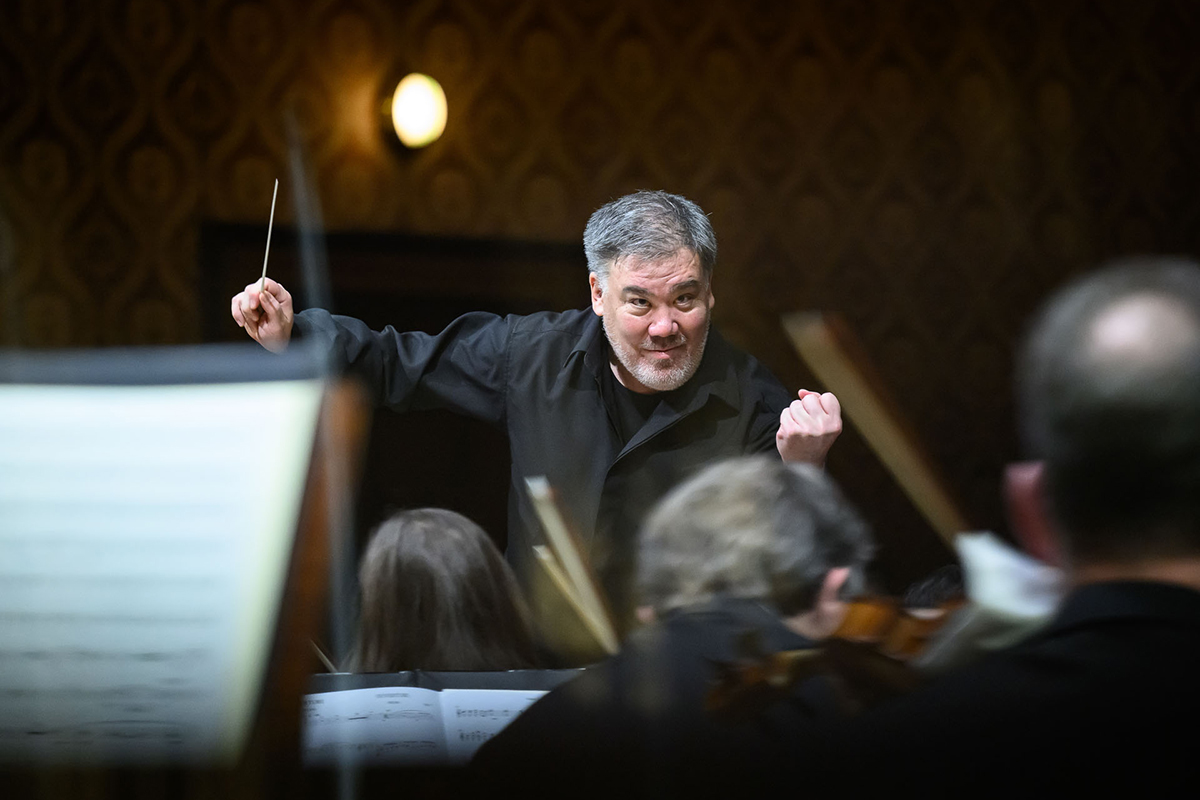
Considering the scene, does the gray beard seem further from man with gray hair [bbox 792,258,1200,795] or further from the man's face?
man with gray hair [bbox 792,258,1200,795]

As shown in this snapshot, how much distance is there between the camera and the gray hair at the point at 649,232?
1762 mm

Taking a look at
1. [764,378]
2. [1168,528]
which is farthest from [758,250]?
[1168,528]

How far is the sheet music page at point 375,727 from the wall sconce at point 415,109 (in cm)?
219

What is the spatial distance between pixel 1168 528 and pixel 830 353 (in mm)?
264

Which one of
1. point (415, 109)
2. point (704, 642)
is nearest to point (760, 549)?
point (704, 642)

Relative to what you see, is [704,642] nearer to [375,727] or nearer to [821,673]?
[821,673]

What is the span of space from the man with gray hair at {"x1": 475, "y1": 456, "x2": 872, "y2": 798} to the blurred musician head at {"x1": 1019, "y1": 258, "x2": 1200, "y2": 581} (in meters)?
0.18

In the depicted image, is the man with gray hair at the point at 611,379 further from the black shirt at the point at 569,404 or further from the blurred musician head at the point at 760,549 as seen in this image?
the blurred musician head at the point at 760,549

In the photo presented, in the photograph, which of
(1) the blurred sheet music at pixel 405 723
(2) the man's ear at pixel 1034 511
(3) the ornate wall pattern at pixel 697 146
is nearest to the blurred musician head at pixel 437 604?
(1) the blurred sheet music at pixel 405 723

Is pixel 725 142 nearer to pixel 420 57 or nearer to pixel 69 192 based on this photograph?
pixel 420 57

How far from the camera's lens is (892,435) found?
0.91m

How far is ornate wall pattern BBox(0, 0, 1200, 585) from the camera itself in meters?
2.80

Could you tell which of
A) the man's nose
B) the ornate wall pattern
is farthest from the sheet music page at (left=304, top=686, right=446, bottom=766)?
the ornate wall pattern

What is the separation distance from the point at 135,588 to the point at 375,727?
215 millimetres
